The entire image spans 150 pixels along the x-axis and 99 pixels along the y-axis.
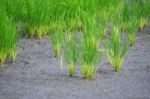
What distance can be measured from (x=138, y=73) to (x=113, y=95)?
0.67 meters

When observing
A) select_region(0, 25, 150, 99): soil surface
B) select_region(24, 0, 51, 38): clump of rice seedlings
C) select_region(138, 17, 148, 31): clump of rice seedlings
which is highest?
select_region(24, 0, 51, 38): clump of rice seedlings

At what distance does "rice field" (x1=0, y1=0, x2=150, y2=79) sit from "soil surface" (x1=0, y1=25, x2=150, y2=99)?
0.09 metres

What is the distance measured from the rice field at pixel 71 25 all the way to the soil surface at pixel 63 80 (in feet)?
0.31

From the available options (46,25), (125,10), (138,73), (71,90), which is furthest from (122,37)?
(71,90)

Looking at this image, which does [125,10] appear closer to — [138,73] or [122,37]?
[122,37]

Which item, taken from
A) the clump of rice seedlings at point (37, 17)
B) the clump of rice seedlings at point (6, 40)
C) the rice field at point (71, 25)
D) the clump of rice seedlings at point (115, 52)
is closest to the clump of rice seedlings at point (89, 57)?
the rice field at point (71, 25)

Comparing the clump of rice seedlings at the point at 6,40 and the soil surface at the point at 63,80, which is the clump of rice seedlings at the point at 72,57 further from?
the clump of rice seedlings at the point at 6,40

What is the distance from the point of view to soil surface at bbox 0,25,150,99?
3.74m

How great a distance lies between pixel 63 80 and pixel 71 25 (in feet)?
5.34

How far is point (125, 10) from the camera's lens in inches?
237

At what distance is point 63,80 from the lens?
4082 millimetres

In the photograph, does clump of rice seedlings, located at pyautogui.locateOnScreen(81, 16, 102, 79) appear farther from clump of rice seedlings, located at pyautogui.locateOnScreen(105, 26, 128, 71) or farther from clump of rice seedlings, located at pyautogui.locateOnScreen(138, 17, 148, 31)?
clump of rice seedlings, located at pyautogui.locateOnScreen(138, 17, 148, 31)

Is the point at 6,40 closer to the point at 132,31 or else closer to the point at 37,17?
the point at 37,17

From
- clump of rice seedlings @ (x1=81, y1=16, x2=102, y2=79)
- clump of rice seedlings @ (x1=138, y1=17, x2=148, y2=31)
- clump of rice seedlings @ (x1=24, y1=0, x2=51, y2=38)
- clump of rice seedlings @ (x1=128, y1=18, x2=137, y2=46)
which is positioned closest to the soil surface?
clump of rice seedlings @ (x1=81, y1=16, x2=102, y2=79)
